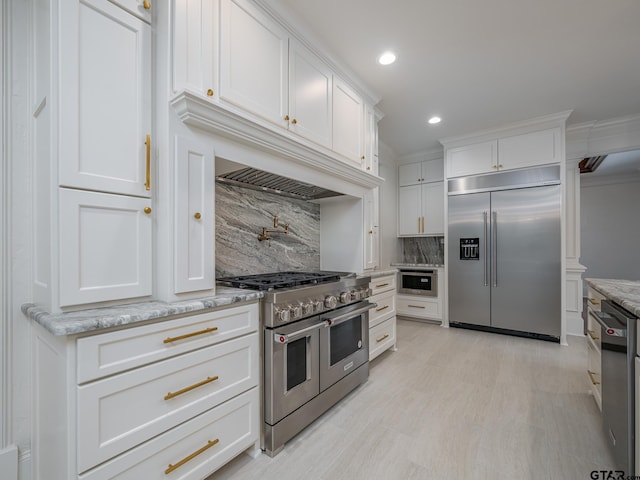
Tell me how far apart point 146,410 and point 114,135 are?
1.15 meters

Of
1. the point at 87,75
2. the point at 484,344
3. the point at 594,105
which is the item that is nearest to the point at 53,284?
the point at 87,75

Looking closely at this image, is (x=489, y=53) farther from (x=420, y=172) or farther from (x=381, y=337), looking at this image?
(x=381, y=337)

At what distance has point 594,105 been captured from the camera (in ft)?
10.6

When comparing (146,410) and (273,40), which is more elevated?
(273,40)

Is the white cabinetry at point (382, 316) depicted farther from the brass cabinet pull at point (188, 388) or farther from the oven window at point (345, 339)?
the brass cabinet pull at point (188, 388)

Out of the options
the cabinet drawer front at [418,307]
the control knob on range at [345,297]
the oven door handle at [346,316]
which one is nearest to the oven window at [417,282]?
the cabinet drawer front at [418,307]

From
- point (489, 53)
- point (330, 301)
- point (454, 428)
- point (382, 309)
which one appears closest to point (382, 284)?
point (382, 309)

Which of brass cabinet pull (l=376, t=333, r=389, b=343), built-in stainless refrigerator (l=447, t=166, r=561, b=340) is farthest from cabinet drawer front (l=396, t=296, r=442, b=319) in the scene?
brass cabinet pull (l=376, t=333, r=389, b=343)

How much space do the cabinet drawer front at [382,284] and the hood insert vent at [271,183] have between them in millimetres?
944

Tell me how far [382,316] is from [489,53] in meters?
2.54

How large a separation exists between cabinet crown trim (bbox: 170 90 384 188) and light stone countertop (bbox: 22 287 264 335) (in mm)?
865

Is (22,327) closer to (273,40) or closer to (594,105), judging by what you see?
(273,40)

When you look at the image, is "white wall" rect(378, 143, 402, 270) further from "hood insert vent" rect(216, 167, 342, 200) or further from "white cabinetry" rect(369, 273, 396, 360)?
"hood insert vent" rect(216, 167, 342, 200)

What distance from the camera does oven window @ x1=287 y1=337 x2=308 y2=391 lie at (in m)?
1.72
